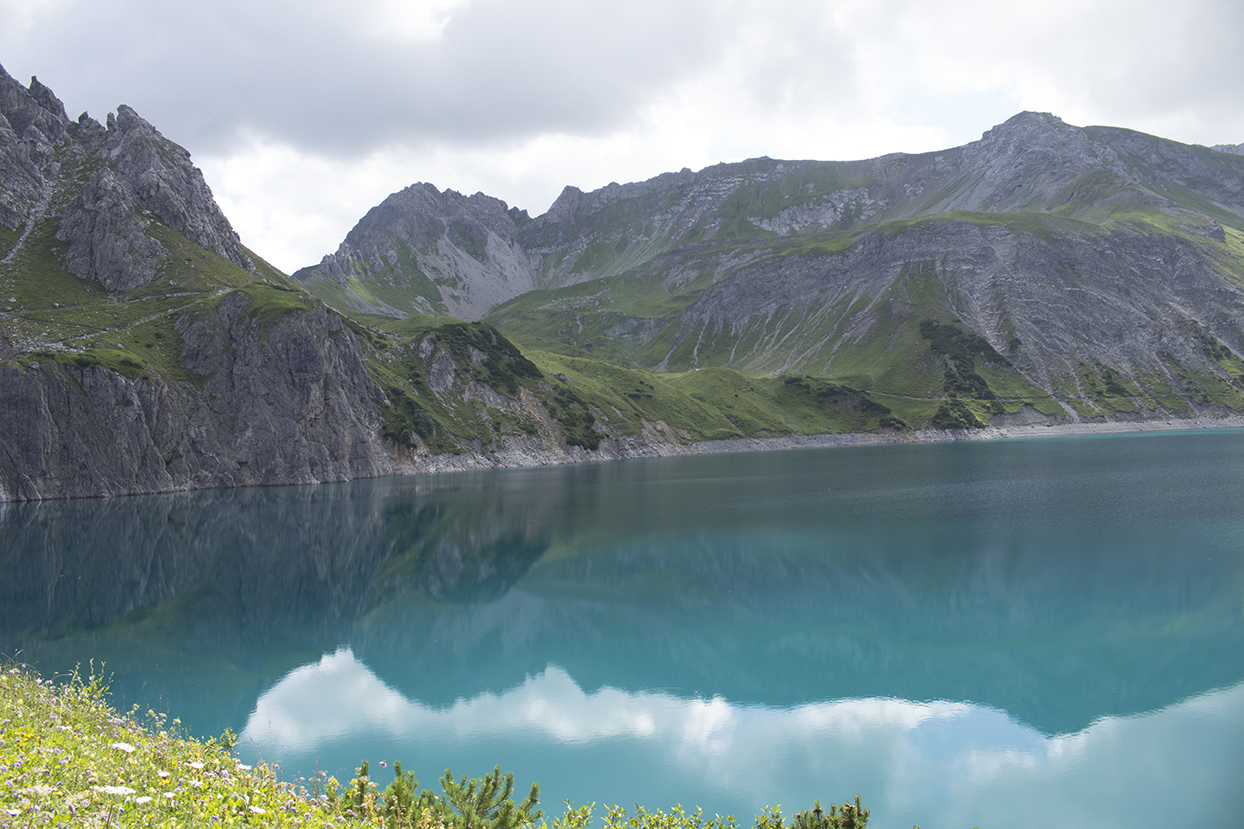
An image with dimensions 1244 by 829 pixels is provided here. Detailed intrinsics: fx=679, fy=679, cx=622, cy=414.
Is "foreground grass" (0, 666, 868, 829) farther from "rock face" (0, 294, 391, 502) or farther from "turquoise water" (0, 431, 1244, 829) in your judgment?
"rock face" (0, 294, 391, 502)

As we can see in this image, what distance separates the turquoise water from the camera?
20.3 meters

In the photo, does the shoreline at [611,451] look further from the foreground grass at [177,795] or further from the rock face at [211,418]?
the foreground grass at [177,795]

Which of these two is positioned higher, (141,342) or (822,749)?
(141,342)

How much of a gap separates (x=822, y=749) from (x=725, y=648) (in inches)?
387

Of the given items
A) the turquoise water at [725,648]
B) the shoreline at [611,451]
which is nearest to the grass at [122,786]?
the turquoise water at [725,648]

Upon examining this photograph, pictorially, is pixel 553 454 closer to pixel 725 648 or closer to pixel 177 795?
pixel 725 648

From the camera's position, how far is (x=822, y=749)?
21.5 metres

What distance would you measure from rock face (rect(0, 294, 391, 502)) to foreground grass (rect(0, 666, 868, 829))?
355ft

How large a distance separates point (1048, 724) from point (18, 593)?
5483 cm

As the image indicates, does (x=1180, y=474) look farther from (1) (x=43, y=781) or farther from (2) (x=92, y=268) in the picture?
(2) (x=92, y=268)

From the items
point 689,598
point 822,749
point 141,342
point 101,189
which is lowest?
point 822,749

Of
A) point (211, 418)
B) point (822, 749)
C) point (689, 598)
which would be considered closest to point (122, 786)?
point (822, 749)

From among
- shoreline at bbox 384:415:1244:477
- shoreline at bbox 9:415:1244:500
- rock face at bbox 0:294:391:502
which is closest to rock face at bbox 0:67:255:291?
rock face at bbox 0:294:391:502

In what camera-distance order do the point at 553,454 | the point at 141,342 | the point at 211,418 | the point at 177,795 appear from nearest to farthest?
1. the point at 177,795
2. the point at 211,418
3. the point at 141,342
4. the point at 553,454
